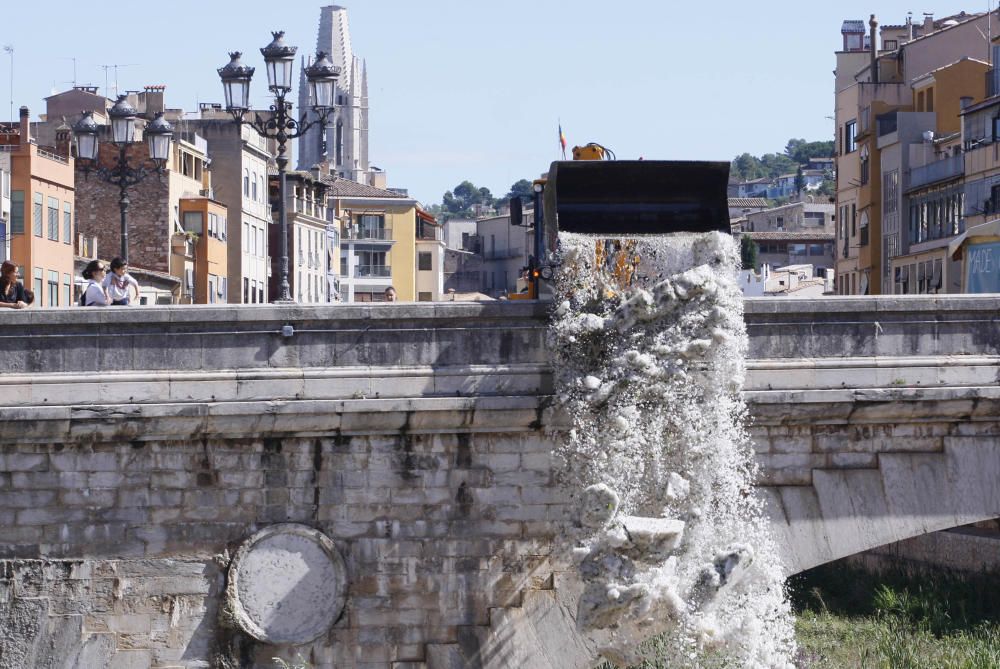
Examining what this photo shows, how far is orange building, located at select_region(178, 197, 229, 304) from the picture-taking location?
62.2 meters

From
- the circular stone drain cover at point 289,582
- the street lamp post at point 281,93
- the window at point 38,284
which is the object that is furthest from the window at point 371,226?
the circular stone drain cover at point 289,582

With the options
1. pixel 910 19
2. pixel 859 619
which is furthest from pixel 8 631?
pixel 910 19

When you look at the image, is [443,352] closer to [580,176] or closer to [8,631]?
[580,176]

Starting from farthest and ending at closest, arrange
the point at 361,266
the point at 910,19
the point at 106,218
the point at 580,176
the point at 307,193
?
the point at 361,266 < the point at 307,193 < the point at 910,19 < the point at 106,218 < the point at 580,176

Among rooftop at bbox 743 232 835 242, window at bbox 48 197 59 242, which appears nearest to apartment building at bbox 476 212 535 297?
rooftop at bbox 743 232 835 242

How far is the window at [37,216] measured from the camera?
156ft

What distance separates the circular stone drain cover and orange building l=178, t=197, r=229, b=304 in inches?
1819

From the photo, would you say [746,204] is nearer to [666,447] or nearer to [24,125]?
[24,125]

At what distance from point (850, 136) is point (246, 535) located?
5065 cm

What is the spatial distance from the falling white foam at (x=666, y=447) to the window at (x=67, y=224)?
3659 centimetres

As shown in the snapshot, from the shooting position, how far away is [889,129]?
5828 cm

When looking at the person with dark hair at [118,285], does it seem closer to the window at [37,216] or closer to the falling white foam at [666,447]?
the falling white foam at [666,447]

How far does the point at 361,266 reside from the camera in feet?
310

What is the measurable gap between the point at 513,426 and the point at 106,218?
45.8m
